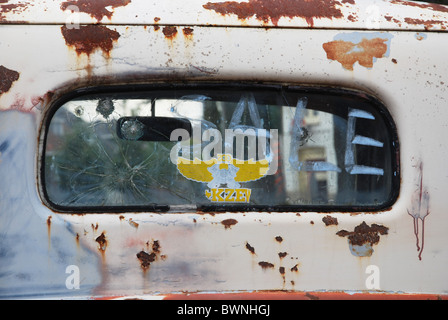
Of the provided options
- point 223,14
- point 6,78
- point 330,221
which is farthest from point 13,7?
point 330,221

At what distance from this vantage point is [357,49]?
2.01 meters

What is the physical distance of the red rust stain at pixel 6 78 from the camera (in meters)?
1.94

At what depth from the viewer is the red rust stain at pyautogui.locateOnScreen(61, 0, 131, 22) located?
78.5 inches

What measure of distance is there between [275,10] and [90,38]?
67 cm

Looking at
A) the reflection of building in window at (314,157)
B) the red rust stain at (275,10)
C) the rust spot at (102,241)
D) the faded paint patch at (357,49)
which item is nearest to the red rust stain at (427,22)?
the faded paint patch at (357,49)

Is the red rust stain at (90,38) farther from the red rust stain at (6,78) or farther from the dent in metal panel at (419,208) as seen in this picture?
the dent in metal panel at (419,208)

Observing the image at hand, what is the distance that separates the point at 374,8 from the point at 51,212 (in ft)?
4.57

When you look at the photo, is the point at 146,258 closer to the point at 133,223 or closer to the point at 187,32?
the point at 133,223

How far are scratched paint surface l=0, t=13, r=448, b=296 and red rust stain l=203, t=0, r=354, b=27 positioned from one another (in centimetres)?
6

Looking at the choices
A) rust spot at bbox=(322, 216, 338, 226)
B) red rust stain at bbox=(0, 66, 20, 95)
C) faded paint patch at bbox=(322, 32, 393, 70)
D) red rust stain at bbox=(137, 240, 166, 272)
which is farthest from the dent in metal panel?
red rust stain at bbox=(0, 66, 20, 95)

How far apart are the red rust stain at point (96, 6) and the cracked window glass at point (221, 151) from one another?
0.91 feet

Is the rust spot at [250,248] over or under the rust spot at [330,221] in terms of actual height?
under

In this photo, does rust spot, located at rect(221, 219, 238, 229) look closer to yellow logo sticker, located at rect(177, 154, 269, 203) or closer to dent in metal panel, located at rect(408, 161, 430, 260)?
yellow logo sticker, located at rect(177, 154, 269, 203)

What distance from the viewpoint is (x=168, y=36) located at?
1985mm
